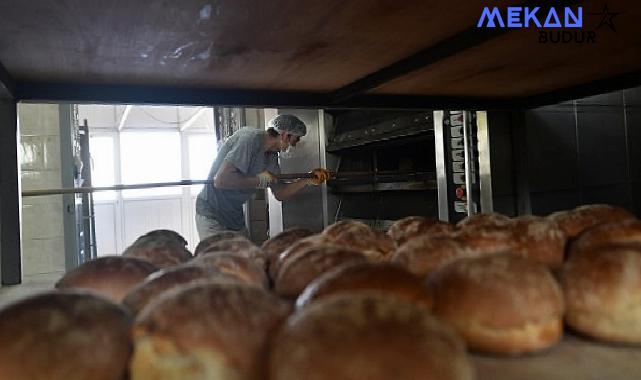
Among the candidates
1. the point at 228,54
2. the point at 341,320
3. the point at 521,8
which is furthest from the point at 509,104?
the point at 341,320

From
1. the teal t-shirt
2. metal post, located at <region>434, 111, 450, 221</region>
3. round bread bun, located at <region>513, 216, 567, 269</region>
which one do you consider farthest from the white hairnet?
round bread bun, located at <region>513, 216, 567, 269</region>

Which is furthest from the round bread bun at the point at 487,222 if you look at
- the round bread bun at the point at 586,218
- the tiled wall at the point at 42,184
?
the tiled wall at the point at 42,184

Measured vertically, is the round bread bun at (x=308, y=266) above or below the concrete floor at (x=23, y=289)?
above

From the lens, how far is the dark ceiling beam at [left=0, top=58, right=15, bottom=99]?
140 centimetres

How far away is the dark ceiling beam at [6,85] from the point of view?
1.40 m

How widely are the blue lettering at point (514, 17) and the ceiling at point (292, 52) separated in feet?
0.08

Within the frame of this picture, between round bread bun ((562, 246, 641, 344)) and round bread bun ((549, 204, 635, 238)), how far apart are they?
17.7 inches

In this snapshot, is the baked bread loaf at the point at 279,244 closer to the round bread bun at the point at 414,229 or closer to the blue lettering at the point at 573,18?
the round bread bun at the point at 414,229

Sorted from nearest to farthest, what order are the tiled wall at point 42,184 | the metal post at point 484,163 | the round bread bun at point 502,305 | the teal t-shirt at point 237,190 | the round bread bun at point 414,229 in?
the round bread bun at point 502,305 → the round bread bun at point 414,229 → the metal post at point 484,163 → the teal t-shirt at point 237,190 → the tiled wall at point 42,184

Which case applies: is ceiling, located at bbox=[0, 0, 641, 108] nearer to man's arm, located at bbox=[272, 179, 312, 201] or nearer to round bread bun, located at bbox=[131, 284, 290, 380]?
round bread bun, located at bbox=[131, 284, 290, 380]

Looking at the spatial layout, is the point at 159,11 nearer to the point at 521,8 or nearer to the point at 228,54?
the point at 228,54

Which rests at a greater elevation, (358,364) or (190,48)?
(190,48)

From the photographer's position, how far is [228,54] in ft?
4.57

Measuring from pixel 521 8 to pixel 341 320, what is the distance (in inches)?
36.8
